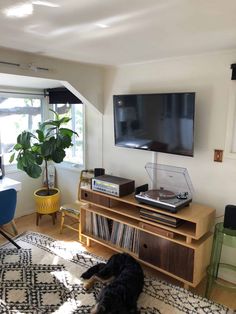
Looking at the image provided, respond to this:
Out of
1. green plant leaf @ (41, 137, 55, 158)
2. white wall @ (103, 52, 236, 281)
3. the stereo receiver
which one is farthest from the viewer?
green plant leaf @ (41, 137, 55, 158)

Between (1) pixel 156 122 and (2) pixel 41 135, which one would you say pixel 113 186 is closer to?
(1) pixel 156 122

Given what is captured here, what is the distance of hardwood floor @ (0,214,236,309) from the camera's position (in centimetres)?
232

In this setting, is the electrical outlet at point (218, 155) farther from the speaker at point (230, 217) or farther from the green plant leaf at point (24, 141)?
the green plant leaf at point (24, 141)

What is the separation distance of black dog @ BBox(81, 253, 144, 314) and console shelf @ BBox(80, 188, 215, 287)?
0.89 feet

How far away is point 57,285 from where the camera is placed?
2.36m

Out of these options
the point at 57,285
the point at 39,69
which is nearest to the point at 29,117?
the point at 39,69

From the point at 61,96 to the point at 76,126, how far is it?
48 centimetres

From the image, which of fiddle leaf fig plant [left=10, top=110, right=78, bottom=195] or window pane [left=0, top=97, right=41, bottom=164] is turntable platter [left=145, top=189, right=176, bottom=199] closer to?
fiddle leaf fig plant [left=10, top=110, right=78, bottom=195]

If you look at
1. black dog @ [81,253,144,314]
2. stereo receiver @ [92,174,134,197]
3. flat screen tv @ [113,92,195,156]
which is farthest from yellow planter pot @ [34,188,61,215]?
black dog @ [81,253,144,314]

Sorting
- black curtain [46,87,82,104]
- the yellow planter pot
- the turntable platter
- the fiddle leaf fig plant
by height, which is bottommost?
the yellow planter pot

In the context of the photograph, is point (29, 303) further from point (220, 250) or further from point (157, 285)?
point (220, 250)

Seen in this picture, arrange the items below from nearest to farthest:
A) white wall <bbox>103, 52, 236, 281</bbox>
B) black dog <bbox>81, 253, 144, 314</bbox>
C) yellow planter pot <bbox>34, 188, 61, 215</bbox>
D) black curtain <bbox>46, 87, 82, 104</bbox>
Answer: black dog <bbox>81, 253, 144, 314</bbox> → white wall <bbox>103, 52, 236, 281</bbox> → yellow planter pot <bbox>34, 188, 61, 215</bbox> → black curtain <bbox>46, 87, 82, 104</bbox>

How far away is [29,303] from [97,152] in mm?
1894

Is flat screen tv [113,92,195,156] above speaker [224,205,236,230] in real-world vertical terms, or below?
above
